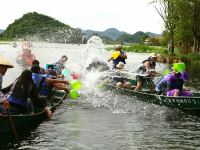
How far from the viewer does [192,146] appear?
484 inches

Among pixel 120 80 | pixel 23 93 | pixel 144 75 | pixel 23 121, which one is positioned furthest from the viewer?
pixel 120 80

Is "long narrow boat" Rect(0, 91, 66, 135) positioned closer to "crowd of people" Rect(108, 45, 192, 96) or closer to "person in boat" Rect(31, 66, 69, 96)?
"person in boat" Rect(31, 66, 69, 96)

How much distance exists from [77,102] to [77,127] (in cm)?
452

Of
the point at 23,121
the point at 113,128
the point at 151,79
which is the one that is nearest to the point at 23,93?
the point at 23,121

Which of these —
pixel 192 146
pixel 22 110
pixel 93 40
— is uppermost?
pixel 93 40

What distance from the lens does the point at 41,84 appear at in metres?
14.6

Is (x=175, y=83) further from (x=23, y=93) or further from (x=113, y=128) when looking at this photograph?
(x=23, y=93)

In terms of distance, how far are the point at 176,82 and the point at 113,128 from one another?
384 cm

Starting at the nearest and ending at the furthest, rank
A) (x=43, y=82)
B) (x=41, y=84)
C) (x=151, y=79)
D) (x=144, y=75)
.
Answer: (x=41, y=84)
(x=43, y=82)
(x=144, y=75)
(x=151, y=79)

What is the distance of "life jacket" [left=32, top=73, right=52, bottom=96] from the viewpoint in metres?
14.0

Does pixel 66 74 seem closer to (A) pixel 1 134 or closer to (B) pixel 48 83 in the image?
(B) pixel 48 83

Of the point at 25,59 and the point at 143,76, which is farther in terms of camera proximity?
the point at 25,59

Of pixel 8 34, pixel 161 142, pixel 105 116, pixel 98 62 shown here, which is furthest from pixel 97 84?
pixel 8 34

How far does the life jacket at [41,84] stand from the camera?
14039mm
